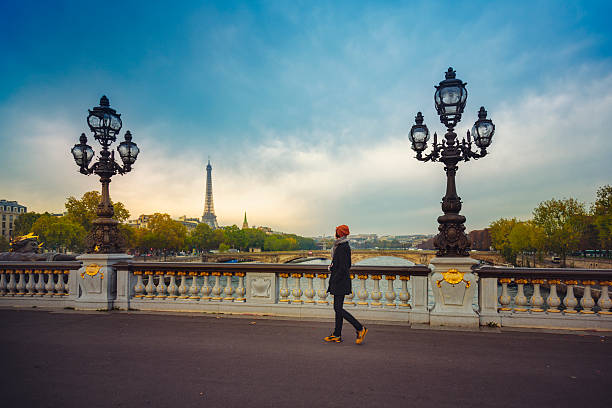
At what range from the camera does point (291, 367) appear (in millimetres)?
5473

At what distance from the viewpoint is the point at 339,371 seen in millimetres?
5320

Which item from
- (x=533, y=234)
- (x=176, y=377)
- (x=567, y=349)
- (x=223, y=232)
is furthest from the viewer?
(x=223, y=232)

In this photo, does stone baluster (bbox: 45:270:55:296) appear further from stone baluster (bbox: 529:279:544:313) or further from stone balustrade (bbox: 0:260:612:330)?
stone baluster (bbox: 529:279:544:313)

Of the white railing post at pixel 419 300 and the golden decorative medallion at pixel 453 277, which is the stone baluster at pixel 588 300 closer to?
the golden decorative medallion at pixel 453 277

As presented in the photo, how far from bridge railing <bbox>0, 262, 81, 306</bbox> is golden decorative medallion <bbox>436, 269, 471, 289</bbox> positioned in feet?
30.0

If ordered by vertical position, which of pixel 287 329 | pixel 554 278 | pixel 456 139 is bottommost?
pixel 287 329

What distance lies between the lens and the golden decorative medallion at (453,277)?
Answer: 8.15 m

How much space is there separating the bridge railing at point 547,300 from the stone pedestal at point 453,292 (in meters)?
0.29

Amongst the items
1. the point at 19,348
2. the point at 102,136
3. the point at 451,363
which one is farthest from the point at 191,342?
the point at 102,136

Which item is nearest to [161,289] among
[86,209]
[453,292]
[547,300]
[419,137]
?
[453,292]

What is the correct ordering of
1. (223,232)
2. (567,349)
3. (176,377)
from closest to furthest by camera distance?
(176,377) → (567,349) → (223,232)

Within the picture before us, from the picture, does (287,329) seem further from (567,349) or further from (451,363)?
(567,349)

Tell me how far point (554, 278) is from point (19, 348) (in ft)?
32.3

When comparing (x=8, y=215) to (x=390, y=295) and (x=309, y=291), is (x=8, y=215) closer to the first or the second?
(x=309, y=291)
